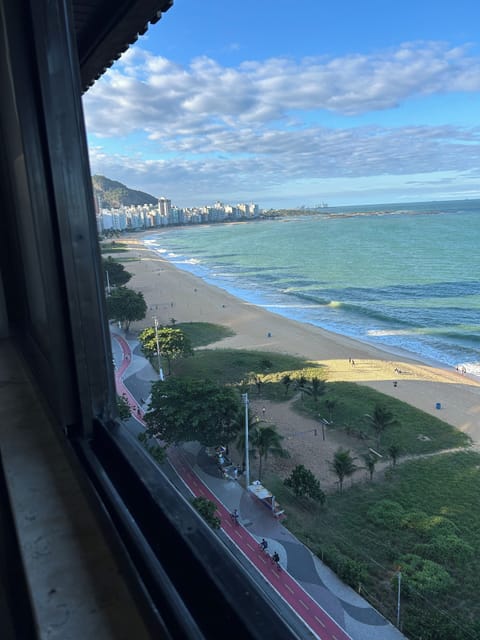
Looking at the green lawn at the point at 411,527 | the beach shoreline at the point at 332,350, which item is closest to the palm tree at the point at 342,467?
the green lawn at the point at 411,527

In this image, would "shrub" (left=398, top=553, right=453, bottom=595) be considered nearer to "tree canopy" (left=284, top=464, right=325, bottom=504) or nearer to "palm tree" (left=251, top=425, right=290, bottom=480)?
"tree canopy" (left=284, top=464, right=325, bottom=504)

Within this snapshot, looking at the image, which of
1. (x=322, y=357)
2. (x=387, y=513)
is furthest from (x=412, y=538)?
(x=322, y=357)

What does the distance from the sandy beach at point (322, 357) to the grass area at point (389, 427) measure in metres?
0.33

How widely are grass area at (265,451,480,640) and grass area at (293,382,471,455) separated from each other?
592mm

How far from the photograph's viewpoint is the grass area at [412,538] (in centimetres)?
357

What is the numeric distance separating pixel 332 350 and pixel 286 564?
27.2 ft

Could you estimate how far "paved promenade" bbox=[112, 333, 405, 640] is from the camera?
3.30 metres

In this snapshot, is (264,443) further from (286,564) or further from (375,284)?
(375,284)

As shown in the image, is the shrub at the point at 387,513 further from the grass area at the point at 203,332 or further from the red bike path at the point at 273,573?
the grass area at the point at 203,332

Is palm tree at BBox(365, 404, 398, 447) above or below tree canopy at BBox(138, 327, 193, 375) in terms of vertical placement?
below

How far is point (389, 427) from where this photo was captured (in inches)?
275

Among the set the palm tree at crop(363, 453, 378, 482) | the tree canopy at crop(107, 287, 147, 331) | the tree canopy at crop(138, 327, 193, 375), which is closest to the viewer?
the palm tree at crop(363, 453, 378, 482)

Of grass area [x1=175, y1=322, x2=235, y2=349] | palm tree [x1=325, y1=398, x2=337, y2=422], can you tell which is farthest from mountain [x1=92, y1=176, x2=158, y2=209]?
palm tree [x1=325, y1=398, x2=337, y2=422]

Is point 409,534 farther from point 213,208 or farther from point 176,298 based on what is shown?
point 213,208
